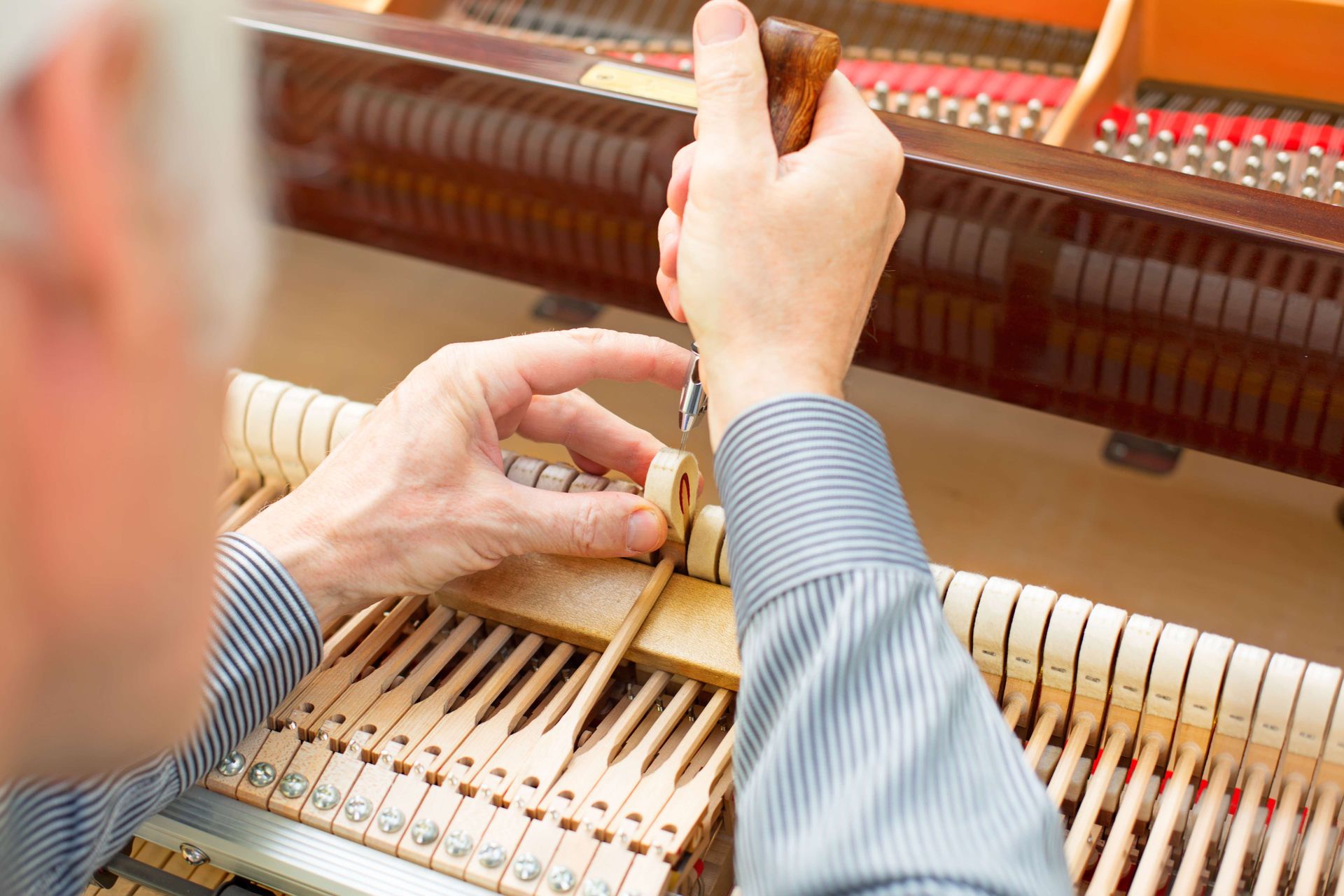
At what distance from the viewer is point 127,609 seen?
71 centimetres

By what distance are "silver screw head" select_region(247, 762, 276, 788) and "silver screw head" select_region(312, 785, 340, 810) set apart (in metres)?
0.05

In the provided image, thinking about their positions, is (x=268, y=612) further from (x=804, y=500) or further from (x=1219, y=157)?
(x=1219, y=157)

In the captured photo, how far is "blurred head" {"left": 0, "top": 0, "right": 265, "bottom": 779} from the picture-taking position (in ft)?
1.76

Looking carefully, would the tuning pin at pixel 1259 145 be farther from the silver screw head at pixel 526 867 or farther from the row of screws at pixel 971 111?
the silver screw head at pixel 526 867

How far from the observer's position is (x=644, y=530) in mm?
1320

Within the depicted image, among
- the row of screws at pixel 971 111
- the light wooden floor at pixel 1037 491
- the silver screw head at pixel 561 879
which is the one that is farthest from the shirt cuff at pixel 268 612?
the row of screws at pixel 971 111

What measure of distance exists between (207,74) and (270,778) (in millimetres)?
811

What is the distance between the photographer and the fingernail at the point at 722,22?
A: 1.05 meters

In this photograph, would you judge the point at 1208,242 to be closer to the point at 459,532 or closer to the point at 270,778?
the point at 459,532

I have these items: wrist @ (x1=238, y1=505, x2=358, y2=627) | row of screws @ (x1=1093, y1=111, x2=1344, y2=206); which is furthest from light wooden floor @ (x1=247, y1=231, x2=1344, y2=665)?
wrist @ (x1=238, y1=505, x2=358, y2=627)

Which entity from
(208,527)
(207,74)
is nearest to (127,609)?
(208,527)

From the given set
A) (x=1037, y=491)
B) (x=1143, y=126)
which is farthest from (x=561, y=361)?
(x=1143, y=126)

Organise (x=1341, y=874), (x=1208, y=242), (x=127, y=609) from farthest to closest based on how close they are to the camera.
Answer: (x=1208, y=242), (x=1341, y=874), (x=127, y=609)

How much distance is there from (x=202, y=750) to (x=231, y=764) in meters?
0.05
